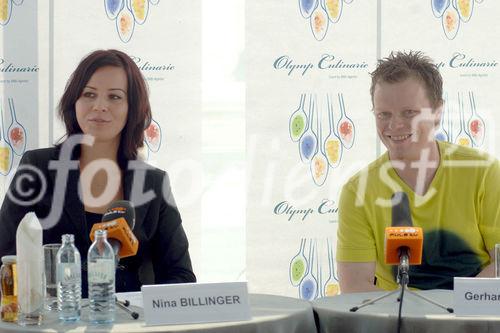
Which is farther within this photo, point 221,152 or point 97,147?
point 221,152

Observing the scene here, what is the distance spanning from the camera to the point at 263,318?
2.18m

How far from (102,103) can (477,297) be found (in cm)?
156

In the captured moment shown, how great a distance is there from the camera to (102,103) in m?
3.16

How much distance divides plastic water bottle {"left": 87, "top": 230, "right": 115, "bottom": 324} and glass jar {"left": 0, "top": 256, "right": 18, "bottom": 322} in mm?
186

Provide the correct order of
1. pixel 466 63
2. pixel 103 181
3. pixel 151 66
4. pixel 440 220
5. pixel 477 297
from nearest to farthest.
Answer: pixel 477 297, pixel 440 220, pixel 103 181, pixel 151 66, pixel 466 63

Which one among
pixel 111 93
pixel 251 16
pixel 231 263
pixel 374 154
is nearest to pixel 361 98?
pixel 374 154

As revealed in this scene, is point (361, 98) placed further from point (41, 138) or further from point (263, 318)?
point (263, 318)

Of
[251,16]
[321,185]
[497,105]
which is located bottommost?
[321,185]

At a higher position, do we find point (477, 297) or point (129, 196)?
point (129, 196)

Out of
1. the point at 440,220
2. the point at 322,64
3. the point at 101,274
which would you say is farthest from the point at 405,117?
the point at 101,274

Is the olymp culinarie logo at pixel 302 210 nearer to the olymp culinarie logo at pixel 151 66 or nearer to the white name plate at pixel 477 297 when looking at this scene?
the olymp culinarie logo at pixel 151 66

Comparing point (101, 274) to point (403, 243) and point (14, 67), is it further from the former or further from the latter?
point (14, 67)

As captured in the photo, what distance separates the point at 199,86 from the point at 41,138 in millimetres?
696

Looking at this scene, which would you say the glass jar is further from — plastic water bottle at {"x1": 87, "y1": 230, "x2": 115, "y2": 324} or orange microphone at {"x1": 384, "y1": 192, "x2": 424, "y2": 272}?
orange microphone at {"x1": 384, "y1": 192, "x2": 424, "y2": 272}
